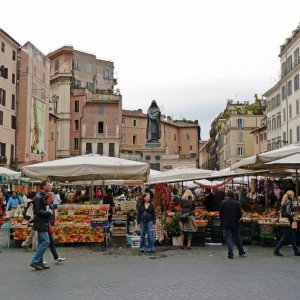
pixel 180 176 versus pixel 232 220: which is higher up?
pixel 180 176

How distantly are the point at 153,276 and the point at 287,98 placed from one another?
162 feet

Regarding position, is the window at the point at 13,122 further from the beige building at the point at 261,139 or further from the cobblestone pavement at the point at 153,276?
the cobblestone pavement at the point at 153,276

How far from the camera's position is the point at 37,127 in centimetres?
5703

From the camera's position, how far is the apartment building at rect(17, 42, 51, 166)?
178ft

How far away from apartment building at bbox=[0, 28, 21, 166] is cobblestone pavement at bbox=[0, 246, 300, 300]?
3903 centimetres

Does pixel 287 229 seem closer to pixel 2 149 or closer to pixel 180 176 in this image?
pixel 180 176

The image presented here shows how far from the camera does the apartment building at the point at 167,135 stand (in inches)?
3484

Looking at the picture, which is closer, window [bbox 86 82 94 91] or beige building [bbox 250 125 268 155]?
beige building [bbox 250 125 268 155]

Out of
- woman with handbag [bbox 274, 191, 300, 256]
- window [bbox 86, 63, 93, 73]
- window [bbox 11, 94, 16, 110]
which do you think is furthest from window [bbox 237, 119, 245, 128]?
woman with handbag [bbox 274, 191, 300, 256]

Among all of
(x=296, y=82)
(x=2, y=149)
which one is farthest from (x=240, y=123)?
(x=2, y=149)

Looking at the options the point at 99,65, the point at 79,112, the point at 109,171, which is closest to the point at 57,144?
the point at 79,112

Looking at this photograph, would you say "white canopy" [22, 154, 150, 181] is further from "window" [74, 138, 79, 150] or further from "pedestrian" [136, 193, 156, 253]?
"window" [74, 138, 79, 150]

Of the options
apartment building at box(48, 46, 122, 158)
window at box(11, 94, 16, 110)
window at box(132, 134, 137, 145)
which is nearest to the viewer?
window at box(11, 94, 16, 110)

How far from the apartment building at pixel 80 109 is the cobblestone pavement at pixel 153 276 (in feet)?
206
